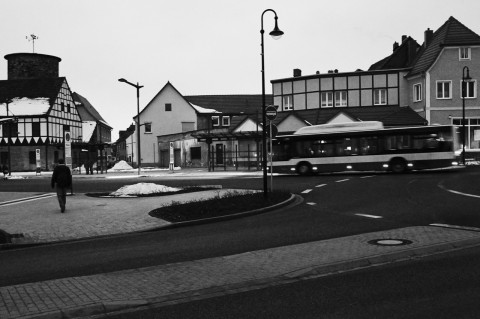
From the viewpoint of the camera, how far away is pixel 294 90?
52.7m

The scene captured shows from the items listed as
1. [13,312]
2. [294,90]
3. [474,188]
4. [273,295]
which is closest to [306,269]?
[273,295]

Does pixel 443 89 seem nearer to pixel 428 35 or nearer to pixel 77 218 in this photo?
pixel 428 35

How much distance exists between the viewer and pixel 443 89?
4491 cm

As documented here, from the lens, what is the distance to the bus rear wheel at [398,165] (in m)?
29.3

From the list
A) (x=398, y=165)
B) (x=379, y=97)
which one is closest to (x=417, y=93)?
(x=379, y=97)

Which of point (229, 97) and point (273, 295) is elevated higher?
point (229, 97)

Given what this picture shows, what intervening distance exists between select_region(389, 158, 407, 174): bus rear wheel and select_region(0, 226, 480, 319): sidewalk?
69.2 ft

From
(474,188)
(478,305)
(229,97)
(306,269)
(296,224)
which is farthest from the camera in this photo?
(229,97)

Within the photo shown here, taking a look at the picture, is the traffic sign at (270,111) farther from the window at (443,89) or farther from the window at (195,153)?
the window at (195,153)

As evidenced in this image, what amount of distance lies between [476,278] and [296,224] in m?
5.65

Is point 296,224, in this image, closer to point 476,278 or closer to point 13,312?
point 476,278

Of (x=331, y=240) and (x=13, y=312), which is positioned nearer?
(x=13, y=312)

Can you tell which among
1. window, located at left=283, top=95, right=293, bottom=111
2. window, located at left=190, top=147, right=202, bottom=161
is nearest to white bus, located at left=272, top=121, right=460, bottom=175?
window, located at left=283, top=95, right=293, bottom=111

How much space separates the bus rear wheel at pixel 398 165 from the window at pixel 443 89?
61.8 feet
